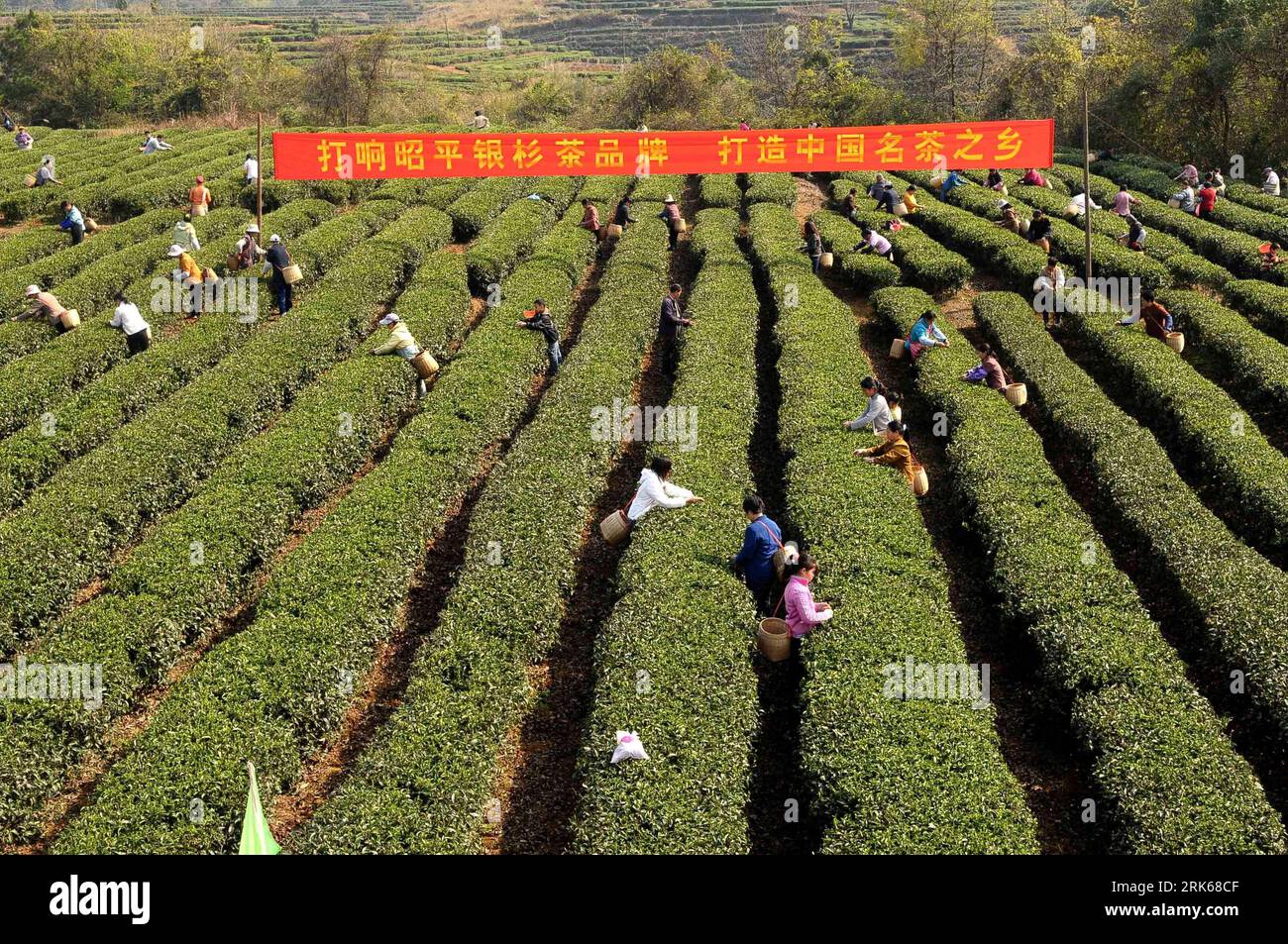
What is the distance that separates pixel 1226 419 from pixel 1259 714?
305 inches

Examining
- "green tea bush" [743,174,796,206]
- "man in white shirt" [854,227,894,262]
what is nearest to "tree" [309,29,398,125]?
"green tea bush" [743,174,796,206]

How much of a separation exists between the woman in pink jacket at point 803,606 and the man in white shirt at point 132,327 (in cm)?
1541

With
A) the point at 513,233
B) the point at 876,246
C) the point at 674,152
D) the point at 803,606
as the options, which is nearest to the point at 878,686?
the point at 803,606

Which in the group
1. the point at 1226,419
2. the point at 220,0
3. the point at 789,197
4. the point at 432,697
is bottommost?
the point at 432,697

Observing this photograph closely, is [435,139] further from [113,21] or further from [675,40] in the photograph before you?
[675,40]

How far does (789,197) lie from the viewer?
35719 millimetres

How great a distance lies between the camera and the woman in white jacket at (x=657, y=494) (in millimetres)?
14453

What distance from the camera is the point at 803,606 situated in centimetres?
1193

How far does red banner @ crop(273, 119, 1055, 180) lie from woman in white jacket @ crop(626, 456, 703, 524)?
15.7m

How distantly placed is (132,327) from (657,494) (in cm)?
1270

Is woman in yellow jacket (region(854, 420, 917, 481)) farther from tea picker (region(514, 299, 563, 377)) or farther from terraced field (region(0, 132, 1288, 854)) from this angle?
tea picker (region(514, 299, 563, 377))

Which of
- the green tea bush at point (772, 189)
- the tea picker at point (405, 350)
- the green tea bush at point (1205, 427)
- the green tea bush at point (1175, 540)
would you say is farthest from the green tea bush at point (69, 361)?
the green tea bush at point (1205, 427)
